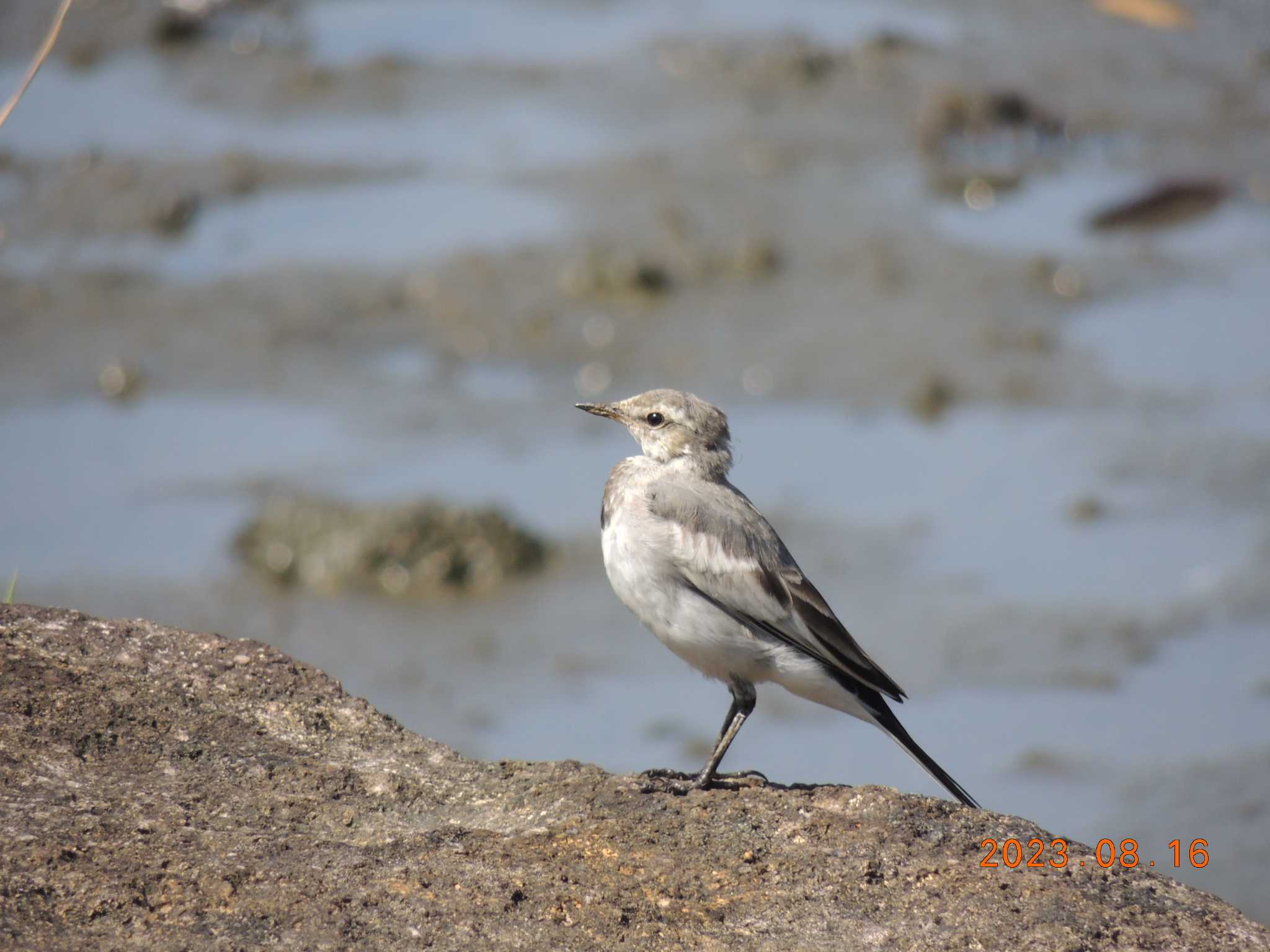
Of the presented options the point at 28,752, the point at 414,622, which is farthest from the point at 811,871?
the point at 414,622

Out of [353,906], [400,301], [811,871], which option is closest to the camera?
[353,906]

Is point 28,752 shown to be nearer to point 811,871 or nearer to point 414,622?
point 811,871

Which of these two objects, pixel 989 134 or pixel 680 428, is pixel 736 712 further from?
pixel 989 134

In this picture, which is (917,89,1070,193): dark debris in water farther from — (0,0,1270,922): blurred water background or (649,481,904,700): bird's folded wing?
(649,481,904,700): bird's folded wing

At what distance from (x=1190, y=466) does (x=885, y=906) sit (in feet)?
23.7

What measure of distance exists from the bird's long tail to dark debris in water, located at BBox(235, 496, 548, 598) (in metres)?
4.65

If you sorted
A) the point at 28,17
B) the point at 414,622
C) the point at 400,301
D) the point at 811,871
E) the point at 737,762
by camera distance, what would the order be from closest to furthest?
1. the point at 811,871
2. the point at 737,762
3. the point at 414,622
4. the point at 400,301
5. the point at 28,17

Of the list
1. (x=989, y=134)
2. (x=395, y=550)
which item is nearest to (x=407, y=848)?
(x=395, y=550)

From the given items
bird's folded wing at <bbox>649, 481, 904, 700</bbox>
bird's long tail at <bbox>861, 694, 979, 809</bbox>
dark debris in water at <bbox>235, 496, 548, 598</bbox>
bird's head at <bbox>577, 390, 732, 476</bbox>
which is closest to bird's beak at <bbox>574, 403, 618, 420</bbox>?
bird's head at <bbox>577, 390, 732, 476</bbox>

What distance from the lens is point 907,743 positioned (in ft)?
17.8

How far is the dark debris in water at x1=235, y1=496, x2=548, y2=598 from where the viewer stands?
998 cm

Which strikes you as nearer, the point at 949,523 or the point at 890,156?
the point at 949,523

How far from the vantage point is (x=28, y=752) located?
4414 mm
